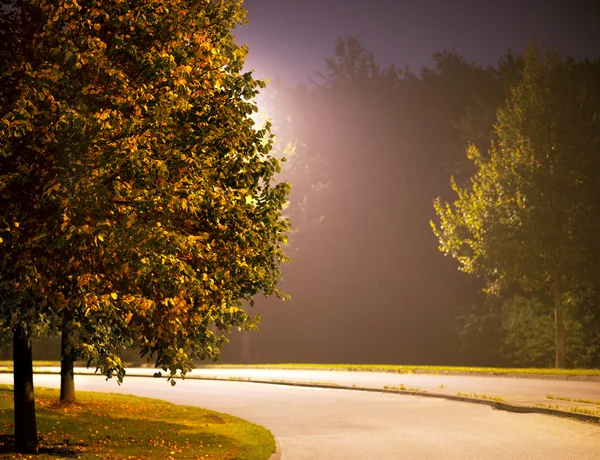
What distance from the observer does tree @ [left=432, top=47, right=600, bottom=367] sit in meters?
37.2

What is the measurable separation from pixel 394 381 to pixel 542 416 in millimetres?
11028

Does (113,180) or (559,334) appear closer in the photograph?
(113,180)

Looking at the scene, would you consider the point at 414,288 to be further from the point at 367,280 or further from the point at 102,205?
the point at 102,205

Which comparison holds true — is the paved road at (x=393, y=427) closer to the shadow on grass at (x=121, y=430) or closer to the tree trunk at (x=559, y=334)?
the shadow on grass at (x=121, y=430)

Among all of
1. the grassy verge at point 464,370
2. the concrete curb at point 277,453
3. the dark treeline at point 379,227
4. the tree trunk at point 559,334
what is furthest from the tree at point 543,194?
the concrete curb at point 277,453

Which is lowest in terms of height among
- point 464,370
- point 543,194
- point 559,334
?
point 464,370

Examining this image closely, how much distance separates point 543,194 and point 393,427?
24.1 m

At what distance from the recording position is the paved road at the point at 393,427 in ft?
40.9

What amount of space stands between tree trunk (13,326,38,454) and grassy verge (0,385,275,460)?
0.25 metres

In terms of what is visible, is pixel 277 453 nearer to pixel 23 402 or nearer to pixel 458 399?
pixel 23 402

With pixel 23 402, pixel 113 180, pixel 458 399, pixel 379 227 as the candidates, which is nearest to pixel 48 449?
pixel 23 402

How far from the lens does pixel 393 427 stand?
15578 millimetres

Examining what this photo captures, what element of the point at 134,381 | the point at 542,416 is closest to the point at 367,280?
the point at 134,381

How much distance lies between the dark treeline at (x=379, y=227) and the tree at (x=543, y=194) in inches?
534
